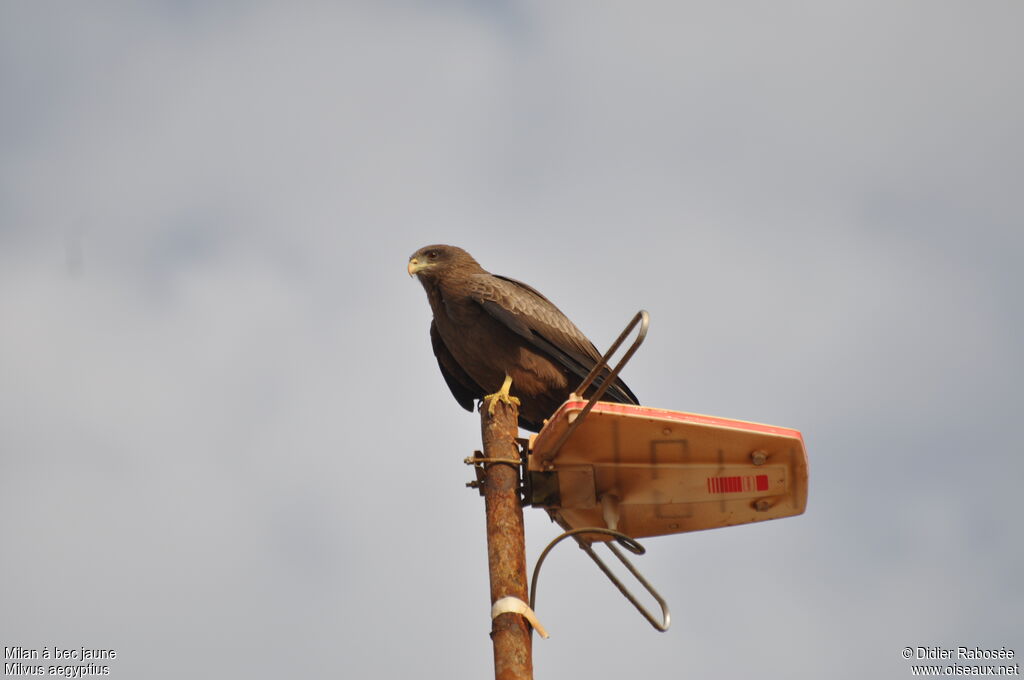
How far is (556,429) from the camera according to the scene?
5176 mm

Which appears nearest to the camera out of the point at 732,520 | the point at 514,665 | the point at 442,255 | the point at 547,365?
the point at 514,665

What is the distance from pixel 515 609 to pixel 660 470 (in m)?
1.00

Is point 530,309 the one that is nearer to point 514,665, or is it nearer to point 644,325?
point 644,325

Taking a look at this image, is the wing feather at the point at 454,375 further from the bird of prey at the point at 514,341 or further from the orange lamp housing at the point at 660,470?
the orange lamp housing at the point at 660,470

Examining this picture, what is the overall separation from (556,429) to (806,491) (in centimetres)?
123

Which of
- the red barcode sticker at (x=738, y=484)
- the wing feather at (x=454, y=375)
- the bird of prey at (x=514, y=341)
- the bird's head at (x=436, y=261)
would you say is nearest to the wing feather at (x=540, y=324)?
the bird of prey at (x=514, y=341)

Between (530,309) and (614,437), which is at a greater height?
(530,309)

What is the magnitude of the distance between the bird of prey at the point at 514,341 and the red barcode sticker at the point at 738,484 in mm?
2272

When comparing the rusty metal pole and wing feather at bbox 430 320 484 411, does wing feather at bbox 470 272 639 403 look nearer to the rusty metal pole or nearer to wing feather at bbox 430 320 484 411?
wing feather at bbox 430 320 484 411

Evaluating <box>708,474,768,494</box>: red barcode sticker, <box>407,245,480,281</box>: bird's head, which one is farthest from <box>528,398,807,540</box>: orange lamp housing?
<box>407,245,480,281</box>: bird's head

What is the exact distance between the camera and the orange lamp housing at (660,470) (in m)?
5.13

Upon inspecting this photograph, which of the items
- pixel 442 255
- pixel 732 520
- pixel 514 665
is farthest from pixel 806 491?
pixel 442 255

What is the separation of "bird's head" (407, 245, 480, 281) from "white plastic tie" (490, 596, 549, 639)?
4054 mm

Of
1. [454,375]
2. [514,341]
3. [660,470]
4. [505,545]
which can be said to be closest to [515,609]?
[505,545]
